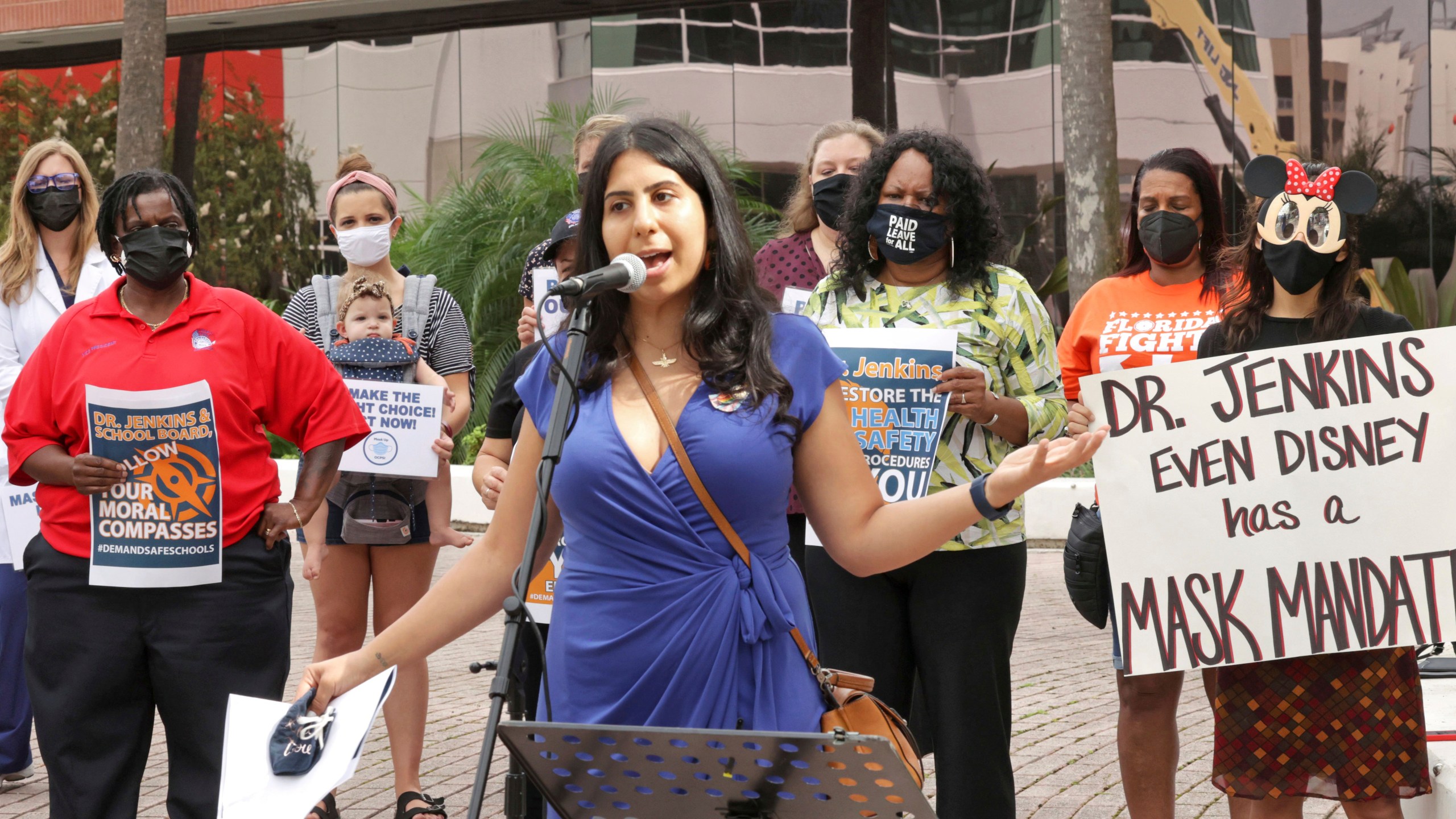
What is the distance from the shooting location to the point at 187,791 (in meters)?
4.15

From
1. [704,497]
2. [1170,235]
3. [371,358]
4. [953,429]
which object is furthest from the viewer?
[371,358]

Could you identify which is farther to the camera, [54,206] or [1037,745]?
[1037,745]

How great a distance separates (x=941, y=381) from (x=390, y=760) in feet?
11.5

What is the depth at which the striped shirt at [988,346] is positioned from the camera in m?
4.21

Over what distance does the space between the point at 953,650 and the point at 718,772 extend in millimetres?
1840

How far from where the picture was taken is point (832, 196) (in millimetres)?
5250

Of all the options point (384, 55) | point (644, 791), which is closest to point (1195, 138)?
point (384, 55)

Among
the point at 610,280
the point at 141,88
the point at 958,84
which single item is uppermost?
the point at 958,84

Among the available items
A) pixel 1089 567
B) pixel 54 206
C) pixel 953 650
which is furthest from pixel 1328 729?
pixel 54 206

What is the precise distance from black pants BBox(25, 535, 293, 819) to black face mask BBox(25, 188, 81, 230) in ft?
6.03

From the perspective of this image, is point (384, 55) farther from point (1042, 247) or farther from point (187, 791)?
point (187, 791)

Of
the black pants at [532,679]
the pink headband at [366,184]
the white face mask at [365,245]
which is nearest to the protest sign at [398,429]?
the white face mask at [365,245]

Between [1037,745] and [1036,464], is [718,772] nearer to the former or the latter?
[1036,464]

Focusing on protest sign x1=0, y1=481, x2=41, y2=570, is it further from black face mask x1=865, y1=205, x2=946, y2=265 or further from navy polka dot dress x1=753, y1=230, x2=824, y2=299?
black face mask x1=865, y1=205, x2=946, y2=265
